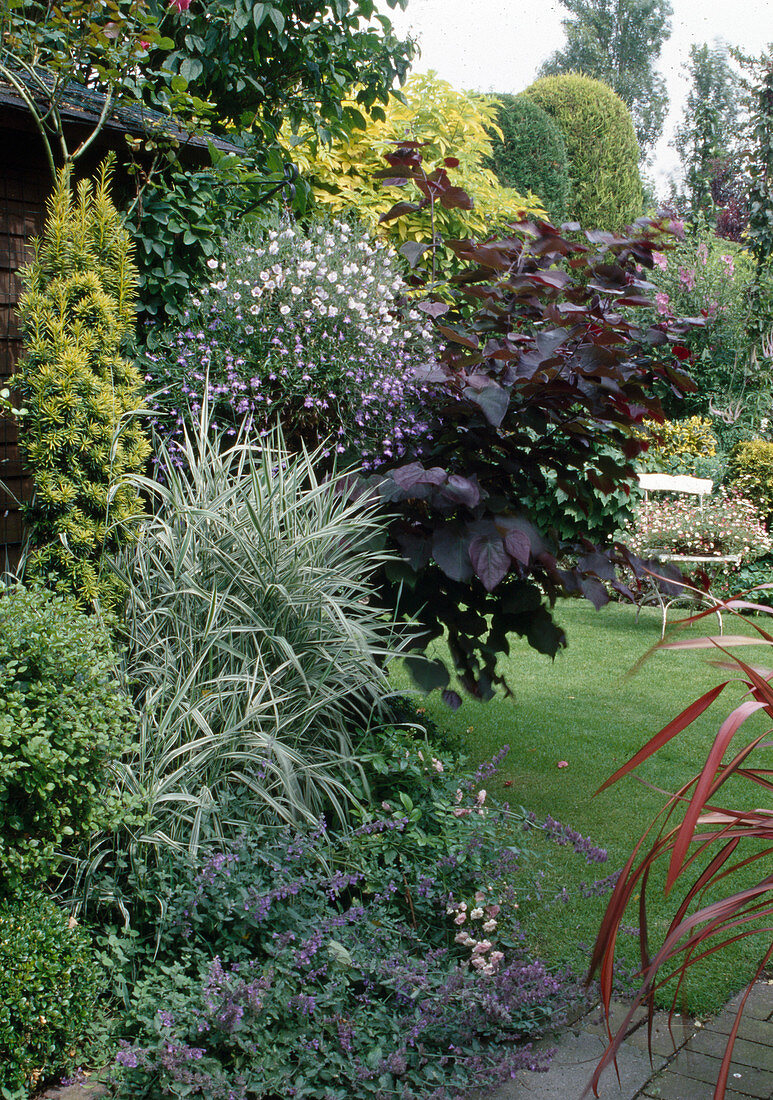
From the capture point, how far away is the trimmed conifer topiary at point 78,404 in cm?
288

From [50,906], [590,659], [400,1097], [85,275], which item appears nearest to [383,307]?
[85,275]

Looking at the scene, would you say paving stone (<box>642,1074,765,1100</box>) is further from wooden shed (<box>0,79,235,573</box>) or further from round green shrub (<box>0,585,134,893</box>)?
wooden shed (<box>0,79,235,573</box>)

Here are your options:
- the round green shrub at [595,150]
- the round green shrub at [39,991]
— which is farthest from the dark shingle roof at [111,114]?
the round green shrub at [595,150]

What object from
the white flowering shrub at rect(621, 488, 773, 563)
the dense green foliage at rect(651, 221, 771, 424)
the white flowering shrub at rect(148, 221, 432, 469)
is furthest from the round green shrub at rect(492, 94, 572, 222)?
the white flowering shrub at rect(148, 221, 432, 469)

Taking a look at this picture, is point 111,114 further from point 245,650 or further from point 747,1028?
point 747,1028

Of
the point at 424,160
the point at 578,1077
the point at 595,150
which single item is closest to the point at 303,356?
the point at 578,1077

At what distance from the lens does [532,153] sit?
615 inches

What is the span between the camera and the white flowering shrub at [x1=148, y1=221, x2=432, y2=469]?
3412 mm

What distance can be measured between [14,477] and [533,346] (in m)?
2.57

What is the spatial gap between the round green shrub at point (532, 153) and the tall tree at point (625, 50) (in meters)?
16.6

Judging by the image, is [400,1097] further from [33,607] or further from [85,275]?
[85,275]

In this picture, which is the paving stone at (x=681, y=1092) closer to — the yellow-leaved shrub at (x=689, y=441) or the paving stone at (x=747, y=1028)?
the paving stone at (x=747, y=1028)

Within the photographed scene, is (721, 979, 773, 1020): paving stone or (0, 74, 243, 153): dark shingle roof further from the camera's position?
(0, 74, 243, 153): dark shingle roof

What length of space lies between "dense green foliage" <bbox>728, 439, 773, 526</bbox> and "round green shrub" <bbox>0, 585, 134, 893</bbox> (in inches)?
312
